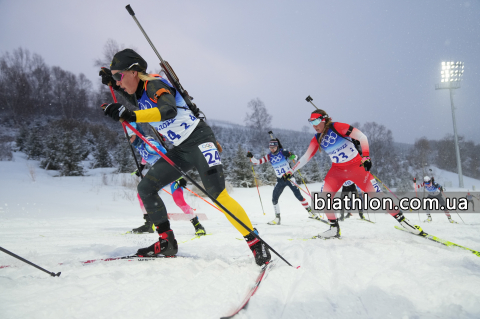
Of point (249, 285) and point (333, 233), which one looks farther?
point (333, 233)

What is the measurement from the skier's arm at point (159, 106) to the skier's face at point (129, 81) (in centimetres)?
25

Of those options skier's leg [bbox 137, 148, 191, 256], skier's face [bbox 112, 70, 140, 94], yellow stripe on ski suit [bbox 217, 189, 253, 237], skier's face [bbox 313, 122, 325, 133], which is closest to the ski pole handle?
skier's face [bbox 112, 70, 140, 94]

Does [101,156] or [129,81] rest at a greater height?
[101,156]

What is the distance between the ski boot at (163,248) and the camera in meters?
2.33

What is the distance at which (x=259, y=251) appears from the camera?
2.17 m

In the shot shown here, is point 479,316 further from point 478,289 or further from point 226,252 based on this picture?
point 226,252

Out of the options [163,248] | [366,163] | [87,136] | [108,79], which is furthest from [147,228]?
[87,136]

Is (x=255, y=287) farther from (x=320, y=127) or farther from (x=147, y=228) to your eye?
(x=147, y=228)

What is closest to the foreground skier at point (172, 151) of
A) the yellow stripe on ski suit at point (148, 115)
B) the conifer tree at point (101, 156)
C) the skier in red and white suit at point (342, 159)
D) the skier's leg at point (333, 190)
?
the yellow stripe on ski suit at point (148, 115)

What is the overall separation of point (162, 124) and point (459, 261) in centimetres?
313

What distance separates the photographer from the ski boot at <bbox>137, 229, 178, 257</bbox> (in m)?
2.33

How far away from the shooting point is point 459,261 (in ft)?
7.10

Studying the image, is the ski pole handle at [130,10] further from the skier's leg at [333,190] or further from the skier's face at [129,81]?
the skier's leg at [333,190]

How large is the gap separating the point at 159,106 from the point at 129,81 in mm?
620
